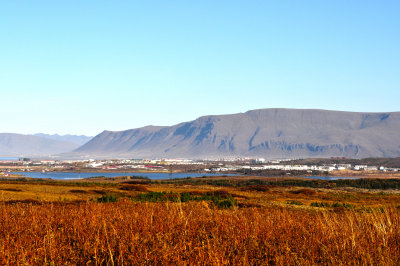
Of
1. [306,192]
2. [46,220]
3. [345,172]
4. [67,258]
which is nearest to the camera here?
[67,258]

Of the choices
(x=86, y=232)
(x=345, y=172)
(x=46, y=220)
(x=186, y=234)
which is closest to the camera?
(x=186, y=234)

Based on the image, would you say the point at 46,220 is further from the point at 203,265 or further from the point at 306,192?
the point at 306,192

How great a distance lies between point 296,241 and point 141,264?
4.42 meters

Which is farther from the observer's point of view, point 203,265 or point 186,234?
point 186,234

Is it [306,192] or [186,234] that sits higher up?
[186,234]

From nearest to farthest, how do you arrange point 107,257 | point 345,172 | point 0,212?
point 107,257 < point 0,212 < point 345,172

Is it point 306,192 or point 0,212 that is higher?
point 0,212

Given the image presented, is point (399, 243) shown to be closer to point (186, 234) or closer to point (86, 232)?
point (186, 234)

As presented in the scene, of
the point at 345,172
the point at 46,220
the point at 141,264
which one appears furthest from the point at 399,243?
the point at 345,172

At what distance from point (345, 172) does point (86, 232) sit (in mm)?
161382

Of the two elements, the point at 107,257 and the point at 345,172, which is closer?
the point at 107,257

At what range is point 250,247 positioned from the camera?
9945 mm

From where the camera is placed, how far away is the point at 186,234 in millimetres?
10680

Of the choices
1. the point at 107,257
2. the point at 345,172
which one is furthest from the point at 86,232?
the point at 345,172
